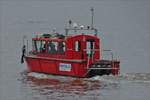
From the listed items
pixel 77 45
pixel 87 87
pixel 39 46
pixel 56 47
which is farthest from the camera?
pixel 39 46

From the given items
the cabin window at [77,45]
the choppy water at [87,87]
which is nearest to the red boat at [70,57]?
the cabin window at [77,45]

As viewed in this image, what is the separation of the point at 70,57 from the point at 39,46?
3.07 metres

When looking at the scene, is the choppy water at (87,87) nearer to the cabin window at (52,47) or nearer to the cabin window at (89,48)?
the cabin window at (52,47)

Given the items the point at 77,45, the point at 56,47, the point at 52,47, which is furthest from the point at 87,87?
the point at 52,47

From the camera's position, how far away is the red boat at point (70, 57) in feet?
142

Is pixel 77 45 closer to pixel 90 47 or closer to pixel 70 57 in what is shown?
pixel 90 47

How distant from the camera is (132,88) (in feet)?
130

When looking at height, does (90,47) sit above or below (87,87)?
above

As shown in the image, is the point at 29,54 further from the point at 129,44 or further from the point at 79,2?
the point at 79,2

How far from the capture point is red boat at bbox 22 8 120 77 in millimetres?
43250

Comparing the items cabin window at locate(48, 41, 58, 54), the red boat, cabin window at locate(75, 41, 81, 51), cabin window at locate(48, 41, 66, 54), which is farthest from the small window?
cabin window at locate(48, 41, 58, 54)

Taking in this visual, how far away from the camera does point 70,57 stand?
43.8 metres

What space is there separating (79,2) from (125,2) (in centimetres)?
1046

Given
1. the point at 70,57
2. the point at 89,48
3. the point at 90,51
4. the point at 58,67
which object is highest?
the point at 89,48
